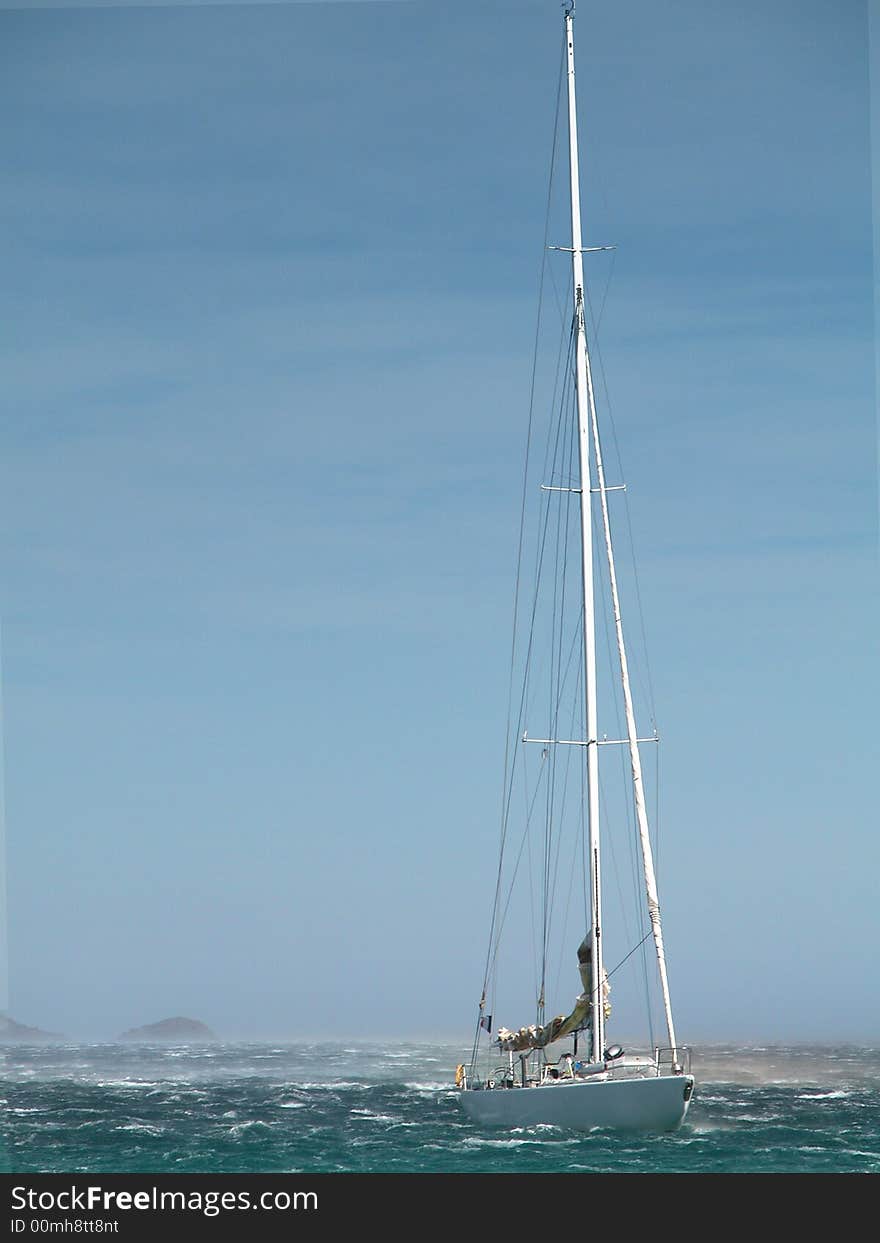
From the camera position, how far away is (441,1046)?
88.6ft

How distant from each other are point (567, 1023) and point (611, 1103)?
1.31m

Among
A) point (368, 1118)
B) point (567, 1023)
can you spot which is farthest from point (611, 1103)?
point (368, 1118)

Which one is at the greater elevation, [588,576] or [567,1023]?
[588,576]

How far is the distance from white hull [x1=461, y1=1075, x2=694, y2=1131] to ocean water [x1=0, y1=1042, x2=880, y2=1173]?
0.12 metres

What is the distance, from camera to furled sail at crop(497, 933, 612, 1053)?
57.6 feet

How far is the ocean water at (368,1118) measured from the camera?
54.0ft

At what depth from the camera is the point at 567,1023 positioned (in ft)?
→ 58.1

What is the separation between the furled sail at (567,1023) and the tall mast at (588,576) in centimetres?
12

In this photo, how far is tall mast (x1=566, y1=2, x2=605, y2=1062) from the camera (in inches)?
683

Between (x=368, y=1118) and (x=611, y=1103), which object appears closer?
(x=611, y=1103)

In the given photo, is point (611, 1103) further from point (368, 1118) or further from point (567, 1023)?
point (368, 1118)

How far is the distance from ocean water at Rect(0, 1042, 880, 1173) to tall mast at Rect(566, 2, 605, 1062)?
1.29 metres

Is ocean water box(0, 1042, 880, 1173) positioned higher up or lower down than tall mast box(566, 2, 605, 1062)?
lower down
